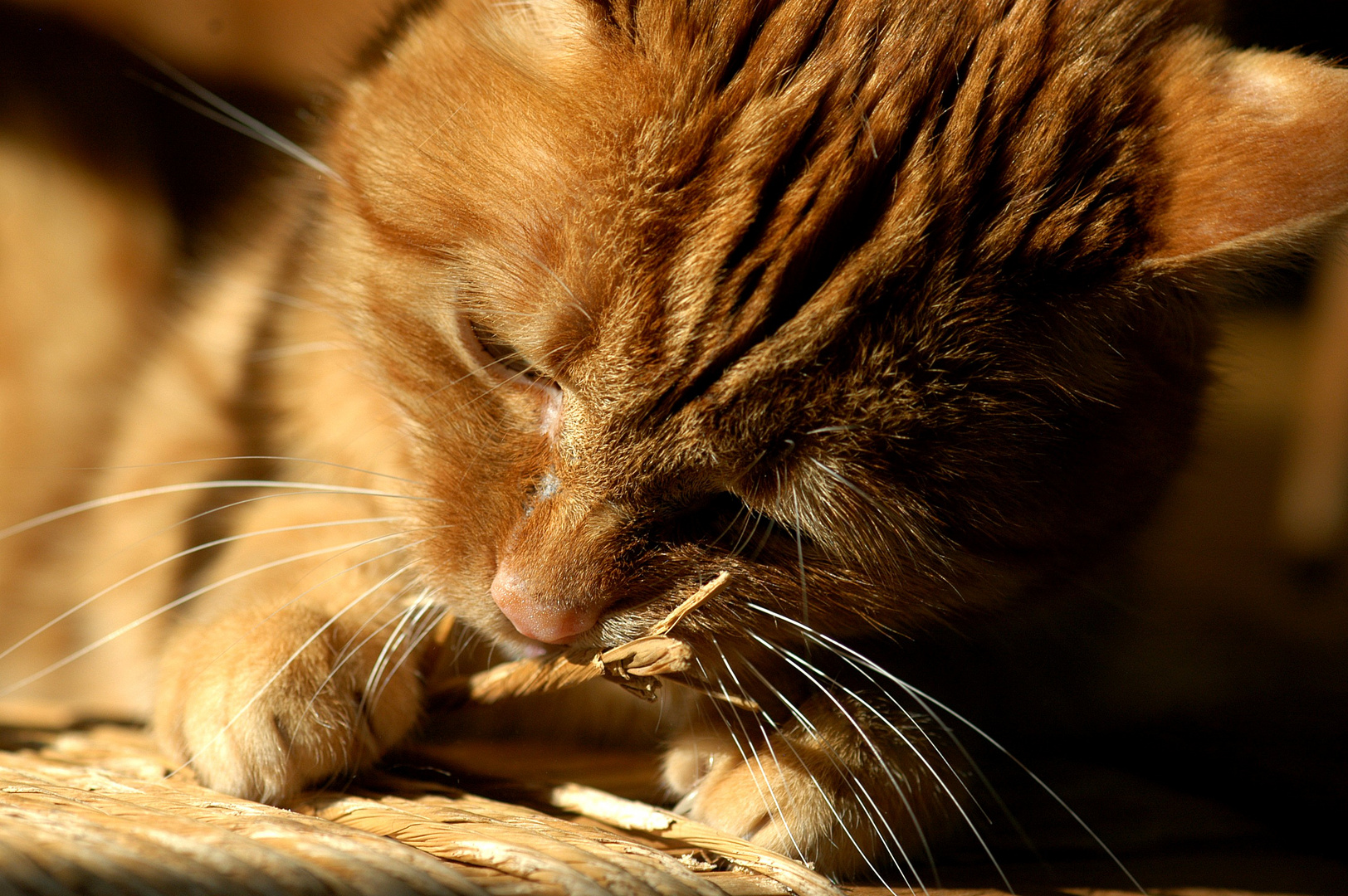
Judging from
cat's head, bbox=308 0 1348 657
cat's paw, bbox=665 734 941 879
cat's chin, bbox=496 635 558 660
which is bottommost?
cat's paw, bbox=665 734 941 879

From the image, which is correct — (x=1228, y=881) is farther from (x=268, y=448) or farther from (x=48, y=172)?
(x=48, y=172)

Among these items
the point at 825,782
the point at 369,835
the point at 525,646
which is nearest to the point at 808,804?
the point at 825,782

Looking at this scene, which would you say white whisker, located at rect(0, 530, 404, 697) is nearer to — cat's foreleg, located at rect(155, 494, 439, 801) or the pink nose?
cat's foreleg, located at rect(155, 494, 439, 801)

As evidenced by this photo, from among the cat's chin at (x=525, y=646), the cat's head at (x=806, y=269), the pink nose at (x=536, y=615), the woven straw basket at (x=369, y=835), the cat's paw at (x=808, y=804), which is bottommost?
the cat's paw at (x=808, y=804)

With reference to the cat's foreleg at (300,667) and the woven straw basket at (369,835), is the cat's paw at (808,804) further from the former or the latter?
the cat's foreleg at (300,667)

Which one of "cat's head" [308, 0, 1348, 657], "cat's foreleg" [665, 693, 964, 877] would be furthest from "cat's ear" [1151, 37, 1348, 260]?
"cat's foreleg" [665, 693, 964, 877]

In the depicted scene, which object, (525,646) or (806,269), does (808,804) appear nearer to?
(525,646)

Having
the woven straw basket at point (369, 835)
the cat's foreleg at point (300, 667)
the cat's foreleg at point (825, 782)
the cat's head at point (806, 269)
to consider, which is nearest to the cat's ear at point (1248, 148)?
the cat's head at point (806, 269)
